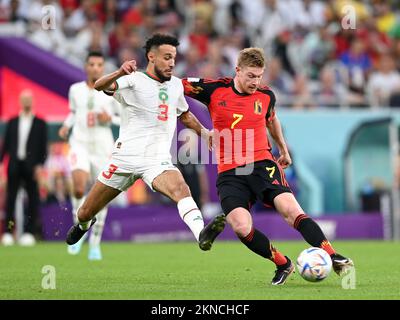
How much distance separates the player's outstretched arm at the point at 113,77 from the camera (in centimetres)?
981

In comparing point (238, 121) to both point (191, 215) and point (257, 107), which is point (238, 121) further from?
point (191, 215)

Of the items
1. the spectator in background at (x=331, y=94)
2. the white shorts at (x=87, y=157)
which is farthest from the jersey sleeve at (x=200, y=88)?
the spectator in background at (x=331, y=94)

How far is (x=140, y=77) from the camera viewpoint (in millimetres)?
10930

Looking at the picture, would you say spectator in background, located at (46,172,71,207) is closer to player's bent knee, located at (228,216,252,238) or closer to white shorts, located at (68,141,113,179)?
white shorts, located at (68,141,113,179)

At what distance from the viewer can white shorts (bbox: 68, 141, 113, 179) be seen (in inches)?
572

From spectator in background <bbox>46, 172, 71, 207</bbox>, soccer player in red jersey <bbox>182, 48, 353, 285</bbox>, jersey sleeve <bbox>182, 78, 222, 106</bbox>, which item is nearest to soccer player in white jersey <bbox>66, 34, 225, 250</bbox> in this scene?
jersey sleeve <bbox>182, 78, 222, 106</bbox>

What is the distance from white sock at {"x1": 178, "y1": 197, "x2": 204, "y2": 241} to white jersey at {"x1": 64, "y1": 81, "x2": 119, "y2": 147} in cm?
440

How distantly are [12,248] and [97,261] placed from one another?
3569 millimetres

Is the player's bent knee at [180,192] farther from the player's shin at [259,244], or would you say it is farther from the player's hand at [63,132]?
the player's hand at [63,132]

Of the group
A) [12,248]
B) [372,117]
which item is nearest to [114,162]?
[12,248]

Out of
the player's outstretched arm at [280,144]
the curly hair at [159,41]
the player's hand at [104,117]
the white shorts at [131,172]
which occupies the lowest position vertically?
the white shorts at [131,172]

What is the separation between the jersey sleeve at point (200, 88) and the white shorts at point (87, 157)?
4068 mm

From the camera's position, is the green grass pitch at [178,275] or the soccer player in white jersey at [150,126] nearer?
the green grass pitch at [178,275]
